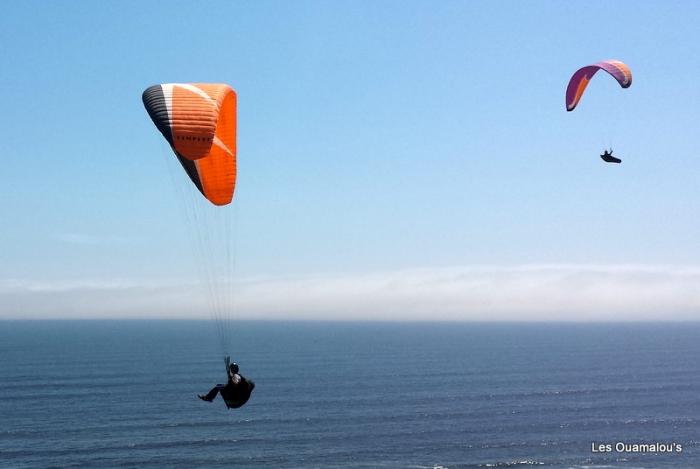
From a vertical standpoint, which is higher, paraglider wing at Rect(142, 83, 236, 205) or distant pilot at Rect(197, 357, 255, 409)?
paraglider wing at Rect(142, 83, 236, 205)

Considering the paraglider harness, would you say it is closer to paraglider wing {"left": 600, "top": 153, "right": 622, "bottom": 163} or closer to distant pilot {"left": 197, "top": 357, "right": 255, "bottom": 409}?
Answer: distant pilot {"left": 197, "top": 357, "right": 255, "bottom": 409}

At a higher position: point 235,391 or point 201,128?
point 201,128

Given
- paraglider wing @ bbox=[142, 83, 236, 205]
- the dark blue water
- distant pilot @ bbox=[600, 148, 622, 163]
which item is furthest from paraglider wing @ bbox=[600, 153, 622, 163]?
the dark blue water

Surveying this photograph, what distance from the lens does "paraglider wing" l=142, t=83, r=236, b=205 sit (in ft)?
64.2

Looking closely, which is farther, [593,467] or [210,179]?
[593,467]

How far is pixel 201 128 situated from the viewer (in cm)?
1958

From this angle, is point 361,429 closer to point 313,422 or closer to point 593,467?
point 313,422

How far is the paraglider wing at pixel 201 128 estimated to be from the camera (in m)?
19.6

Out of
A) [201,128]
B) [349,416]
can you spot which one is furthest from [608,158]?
[349,416]

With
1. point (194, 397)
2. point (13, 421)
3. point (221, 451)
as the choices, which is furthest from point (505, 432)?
point (13, 421)

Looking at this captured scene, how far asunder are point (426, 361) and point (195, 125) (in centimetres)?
13263

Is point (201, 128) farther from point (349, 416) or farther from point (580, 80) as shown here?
point (349, 416)

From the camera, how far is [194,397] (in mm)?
89125

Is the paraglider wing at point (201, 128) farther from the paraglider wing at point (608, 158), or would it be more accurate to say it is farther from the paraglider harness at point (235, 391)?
the paraglider wing at point (608, 158)
